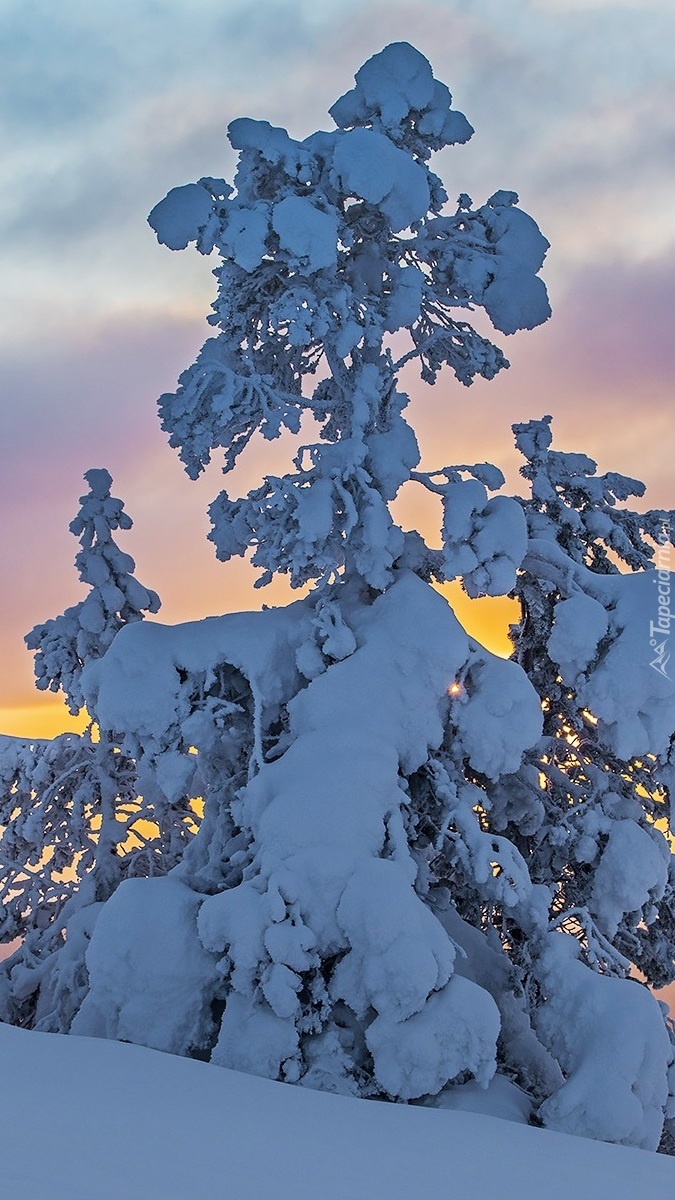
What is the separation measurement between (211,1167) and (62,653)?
34.3 feet

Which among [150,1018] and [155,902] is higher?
[155,902]

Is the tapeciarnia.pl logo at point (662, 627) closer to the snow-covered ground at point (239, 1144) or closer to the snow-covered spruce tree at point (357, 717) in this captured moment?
the snow-covered spruce tree at point (357, 717)

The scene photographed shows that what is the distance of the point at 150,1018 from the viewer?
29.0 ft

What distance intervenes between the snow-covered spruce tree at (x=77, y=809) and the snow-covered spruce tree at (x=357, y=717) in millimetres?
2737

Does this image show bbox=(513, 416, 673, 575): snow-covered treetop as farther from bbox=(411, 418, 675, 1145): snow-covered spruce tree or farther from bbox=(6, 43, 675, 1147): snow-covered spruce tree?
bbox=(6, 43, 675, 1147): snow-covered spruce tree

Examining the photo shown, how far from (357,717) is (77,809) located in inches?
261

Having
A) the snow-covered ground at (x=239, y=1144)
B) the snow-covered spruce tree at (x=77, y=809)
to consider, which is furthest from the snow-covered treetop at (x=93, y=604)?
the snow-covered ground at (x=239, y=1144)

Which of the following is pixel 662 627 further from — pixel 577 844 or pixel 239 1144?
pixel 239 1144

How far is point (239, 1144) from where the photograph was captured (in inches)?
184

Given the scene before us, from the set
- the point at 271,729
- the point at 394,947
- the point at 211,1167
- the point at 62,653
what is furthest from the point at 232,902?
the point at 62,653

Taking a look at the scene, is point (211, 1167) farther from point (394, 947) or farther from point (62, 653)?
point (62, 653)

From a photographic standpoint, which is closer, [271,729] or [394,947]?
[394,947]

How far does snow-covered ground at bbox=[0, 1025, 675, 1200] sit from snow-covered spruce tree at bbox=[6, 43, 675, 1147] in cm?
187

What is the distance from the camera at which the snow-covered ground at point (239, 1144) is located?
12.4 feet
